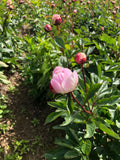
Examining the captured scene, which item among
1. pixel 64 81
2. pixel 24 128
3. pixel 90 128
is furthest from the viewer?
pixel 24 128

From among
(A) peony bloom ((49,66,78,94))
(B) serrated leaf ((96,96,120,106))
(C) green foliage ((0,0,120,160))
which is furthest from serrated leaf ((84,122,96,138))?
(A) peony bloom ((49,66,78,94))

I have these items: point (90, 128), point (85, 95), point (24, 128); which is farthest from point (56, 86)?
point (24, 128)

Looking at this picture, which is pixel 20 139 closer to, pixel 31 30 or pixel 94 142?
pixel 94 142

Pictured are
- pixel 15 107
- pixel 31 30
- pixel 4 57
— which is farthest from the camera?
pixel 31 30

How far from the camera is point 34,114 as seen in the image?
207 centimetres

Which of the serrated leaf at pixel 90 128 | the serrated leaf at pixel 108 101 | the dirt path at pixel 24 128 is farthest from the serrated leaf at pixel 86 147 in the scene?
the dirt path at pixel 24 128

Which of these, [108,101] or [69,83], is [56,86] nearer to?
[69,83]

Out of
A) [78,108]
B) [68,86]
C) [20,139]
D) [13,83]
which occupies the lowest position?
[20,139]

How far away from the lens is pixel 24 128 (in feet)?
6.26

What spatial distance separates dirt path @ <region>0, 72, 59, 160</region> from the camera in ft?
5.53

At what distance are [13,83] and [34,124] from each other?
86 centimetres

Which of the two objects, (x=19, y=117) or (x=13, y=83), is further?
(x=13, y=83)

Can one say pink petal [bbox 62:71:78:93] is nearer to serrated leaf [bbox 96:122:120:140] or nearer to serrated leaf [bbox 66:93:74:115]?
serrated leaf [bbox 66:93:74:115]

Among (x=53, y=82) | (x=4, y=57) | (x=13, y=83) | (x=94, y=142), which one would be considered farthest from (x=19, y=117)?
(x=53, y=82)
